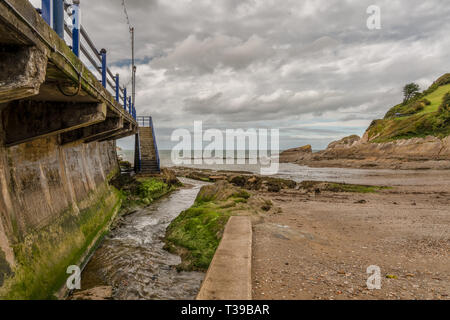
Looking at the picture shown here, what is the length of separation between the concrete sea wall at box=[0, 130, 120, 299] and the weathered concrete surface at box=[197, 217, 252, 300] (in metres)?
3.22

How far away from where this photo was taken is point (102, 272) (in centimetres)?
650

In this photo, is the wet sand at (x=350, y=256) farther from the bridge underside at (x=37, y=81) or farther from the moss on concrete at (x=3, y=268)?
the bridge underside at (x=37, y=81)

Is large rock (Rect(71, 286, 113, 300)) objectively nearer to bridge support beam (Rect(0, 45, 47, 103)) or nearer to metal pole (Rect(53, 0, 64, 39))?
bridge support beam (Rect(0, 45, 47, 103))

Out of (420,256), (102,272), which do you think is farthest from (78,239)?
(420,256)

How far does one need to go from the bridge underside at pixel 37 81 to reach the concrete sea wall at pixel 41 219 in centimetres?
65

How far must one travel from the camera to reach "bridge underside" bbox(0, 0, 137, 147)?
110 inches

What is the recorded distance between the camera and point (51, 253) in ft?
18.6

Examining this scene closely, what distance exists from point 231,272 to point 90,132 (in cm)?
826

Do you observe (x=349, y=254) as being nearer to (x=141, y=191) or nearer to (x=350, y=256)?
(x=350, y=256)

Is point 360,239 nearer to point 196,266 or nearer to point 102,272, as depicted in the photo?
point 196,266

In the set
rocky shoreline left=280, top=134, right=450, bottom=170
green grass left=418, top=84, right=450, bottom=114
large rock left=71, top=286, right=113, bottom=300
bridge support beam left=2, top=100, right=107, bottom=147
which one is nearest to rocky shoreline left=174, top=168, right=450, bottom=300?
large rock left=71, top=286, right=113, bottom=300

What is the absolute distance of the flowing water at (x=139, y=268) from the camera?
5473 mm

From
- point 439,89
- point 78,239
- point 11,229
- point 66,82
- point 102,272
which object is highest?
point 439,89
